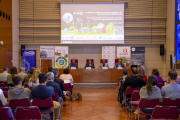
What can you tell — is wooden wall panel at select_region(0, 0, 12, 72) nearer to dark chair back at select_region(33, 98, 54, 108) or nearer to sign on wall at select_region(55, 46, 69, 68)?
sign on wall at select_region(55, 46, 69, 68)

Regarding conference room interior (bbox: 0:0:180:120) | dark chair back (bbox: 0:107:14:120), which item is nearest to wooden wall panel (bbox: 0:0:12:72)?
conference room interior (bbox: 0:0:180:120)

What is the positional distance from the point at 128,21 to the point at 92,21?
2.00 m

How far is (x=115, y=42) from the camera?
33.3ft

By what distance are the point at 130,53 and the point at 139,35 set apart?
1.11 metres

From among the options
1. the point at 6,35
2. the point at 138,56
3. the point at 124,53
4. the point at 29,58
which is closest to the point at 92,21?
the point at 124,53

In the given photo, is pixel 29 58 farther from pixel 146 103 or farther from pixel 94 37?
pixel 146 103

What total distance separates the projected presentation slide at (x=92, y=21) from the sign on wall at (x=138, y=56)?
4.12 feet

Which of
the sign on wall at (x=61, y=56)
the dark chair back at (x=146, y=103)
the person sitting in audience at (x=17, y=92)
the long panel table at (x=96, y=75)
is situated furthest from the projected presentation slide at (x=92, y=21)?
the dark chair back at (x=146, y=103)

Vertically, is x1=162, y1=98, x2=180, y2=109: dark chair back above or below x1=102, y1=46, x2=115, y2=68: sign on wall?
below

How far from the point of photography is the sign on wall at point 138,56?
10375mm

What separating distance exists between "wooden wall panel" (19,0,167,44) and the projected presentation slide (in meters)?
0.59

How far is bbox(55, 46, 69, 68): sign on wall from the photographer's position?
1032 cm

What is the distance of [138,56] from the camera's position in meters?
10.4

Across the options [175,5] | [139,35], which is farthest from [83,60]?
[175,5]
